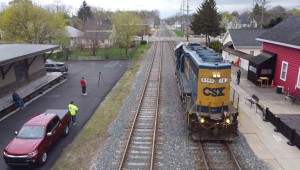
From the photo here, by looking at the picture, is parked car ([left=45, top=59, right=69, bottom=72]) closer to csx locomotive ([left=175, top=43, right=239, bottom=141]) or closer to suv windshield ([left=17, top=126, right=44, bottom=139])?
suv windshield ([left=17, top=126, right=44, bottom=139])

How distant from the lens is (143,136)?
588 inches

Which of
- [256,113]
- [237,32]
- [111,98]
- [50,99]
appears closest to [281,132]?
[256,113]

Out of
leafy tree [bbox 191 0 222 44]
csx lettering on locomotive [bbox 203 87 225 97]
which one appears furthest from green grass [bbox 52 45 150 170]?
leafy tree [bbox 191 0 222 44]

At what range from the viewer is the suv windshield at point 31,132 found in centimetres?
1269

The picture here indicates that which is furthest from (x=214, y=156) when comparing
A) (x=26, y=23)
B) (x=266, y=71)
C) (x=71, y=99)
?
(x=26, y=23)

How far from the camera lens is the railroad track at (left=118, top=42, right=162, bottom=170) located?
12.2 metres

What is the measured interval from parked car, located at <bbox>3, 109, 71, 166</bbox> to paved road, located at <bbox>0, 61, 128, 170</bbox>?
0.64m

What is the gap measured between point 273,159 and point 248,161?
4.21 feet

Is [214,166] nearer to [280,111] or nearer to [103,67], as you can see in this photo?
[280,111]

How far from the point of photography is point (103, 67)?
127 ft

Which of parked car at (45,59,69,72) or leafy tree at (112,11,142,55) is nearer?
parked car at (45,59,69,72)

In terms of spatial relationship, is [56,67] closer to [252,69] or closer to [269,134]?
[252,69]

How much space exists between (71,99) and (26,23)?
81.9 feet

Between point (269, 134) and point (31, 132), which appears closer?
point (31, 132)
